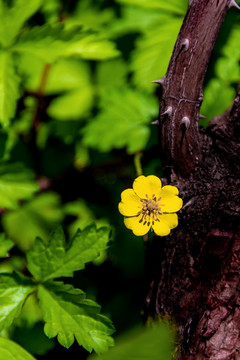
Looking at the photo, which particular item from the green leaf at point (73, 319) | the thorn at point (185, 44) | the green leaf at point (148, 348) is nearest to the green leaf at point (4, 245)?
the green leaf at point (73, 319)

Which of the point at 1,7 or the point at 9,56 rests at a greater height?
the point at 1,7

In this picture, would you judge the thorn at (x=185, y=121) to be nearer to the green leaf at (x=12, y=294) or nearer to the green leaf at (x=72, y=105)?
the green leaf at (x=12, y=294)

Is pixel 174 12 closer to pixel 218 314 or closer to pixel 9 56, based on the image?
pixel 9 56

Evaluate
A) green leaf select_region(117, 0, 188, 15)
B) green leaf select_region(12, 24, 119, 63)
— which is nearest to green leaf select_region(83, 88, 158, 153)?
green leaf select_region(12, 24, 119, 63)

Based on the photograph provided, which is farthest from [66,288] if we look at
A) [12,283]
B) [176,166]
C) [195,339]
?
[176,166]

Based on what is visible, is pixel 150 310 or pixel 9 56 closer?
pixel 150 310

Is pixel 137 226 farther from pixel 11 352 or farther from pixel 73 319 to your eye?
pixel 11 352
